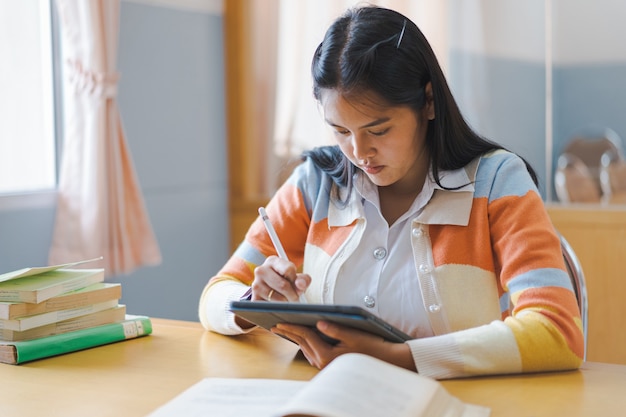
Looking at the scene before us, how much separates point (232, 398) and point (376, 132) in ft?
1.87

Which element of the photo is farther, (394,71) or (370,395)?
(394,71)

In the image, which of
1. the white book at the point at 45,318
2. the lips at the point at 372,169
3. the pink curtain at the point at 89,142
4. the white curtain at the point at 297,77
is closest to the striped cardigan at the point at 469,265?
the lips at the point at 372,169

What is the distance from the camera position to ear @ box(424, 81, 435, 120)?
1.56 meters

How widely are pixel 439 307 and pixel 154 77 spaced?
1.89m

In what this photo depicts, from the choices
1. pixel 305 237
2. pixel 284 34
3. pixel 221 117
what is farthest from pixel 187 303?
pixel 305 237

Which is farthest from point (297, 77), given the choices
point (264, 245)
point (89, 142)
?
point (264, 245)

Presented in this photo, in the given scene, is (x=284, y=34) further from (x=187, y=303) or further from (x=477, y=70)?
(x=187, y=303)

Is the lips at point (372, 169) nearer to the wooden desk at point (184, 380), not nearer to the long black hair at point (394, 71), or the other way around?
the long black hair at point (394, 71)

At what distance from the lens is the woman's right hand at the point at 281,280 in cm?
141

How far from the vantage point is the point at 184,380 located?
132 centimetres

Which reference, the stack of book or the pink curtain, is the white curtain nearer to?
the pink curtain

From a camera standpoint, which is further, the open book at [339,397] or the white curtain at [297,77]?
the white curtain at [297,77]

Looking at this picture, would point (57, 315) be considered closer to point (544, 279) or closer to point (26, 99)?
point (544, 279)

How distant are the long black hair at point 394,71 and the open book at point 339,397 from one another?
0.55 meters
